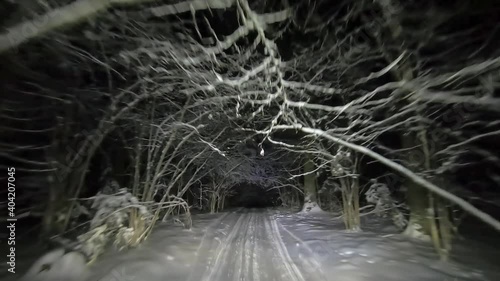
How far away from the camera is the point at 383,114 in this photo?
7844mm

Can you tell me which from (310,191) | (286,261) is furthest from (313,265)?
(310,191)

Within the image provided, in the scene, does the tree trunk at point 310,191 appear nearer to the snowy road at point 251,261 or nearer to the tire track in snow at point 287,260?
the tire track in snow at point 287,260

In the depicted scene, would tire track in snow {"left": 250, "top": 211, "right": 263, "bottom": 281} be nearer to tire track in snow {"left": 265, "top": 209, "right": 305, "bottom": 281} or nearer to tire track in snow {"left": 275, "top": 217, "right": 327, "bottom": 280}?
tire track in snow {"left": 265, "top": 209, "right": 305, "bottom": 281}

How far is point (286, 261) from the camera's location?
248 inches

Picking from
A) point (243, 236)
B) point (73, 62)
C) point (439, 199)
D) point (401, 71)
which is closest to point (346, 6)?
point (401, 71)

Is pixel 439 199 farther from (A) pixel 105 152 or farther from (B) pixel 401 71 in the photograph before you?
(A) pixel 105 152

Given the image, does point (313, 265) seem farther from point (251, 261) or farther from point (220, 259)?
point (220, 259)

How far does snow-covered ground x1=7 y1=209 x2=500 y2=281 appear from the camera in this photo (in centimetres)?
509

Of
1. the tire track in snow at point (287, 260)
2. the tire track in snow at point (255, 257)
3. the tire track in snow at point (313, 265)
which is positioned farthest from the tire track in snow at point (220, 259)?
the tire track in snow at point (313, 265)

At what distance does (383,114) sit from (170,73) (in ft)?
16.3

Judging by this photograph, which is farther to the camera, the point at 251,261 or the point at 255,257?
the point at 255,257

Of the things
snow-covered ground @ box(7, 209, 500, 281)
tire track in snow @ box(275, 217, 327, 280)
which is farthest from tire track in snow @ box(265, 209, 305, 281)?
tire track in snow @ box(275, 217, 327, 280)

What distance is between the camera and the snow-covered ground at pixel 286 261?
5095mm

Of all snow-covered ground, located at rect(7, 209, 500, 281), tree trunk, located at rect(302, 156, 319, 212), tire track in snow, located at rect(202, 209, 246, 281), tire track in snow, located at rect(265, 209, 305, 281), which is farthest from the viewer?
tree trunk, located at rect(302, 156, 319, 212)
